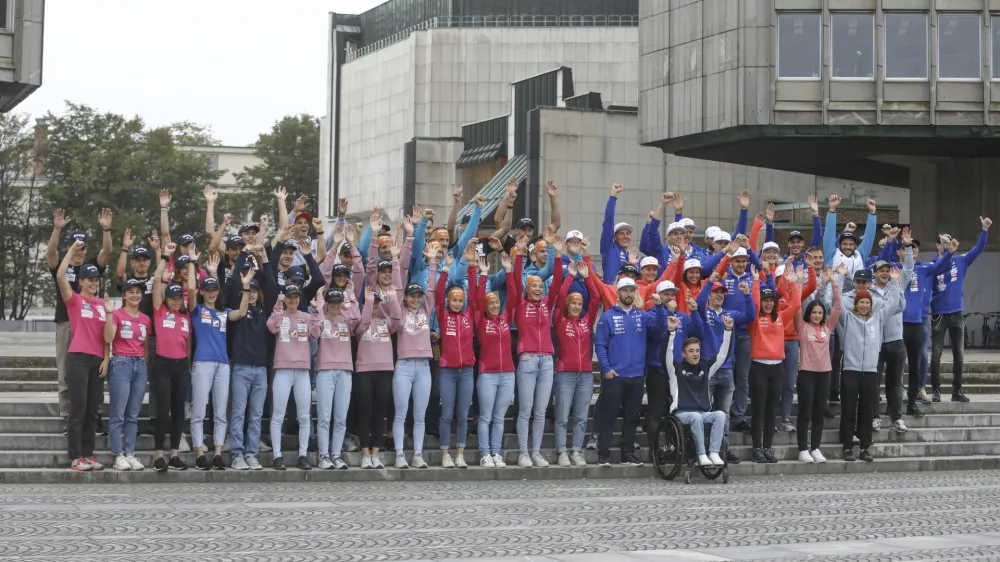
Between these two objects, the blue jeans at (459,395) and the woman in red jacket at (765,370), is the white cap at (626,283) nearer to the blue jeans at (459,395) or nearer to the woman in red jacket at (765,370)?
the woman in red jacket at (765,370)

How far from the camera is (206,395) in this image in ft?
51.3

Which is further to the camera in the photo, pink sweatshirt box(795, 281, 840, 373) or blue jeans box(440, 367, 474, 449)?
pink sweatshirt box(795, 281, 840, 373)

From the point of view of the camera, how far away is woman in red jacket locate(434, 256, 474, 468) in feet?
54.6

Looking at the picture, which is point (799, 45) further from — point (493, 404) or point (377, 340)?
point (377, 340)

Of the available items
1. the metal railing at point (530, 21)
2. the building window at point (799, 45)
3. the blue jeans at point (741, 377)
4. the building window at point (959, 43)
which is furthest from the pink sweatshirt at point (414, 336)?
the metal railing at point (530, 21)

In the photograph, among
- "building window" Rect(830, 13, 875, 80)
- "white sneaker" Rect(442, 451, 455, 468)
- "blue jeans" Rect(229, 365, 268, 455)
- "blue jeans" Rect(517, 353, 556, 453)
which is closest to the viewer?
"blue jeans" Rect(229, 365, 268, 455)

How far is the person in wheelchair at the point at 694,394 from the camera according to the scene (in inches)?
633

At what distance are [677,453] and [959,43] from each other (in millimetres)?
22647

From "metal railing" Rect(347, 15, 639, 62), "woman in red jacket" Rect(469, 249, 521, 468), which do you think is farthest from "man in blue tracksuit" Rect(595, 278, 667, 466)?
"metal railing" Rect(347, 15, 639, 62)

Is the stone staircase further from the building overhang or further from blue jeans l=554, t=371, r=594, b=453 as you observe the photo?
the building overhang

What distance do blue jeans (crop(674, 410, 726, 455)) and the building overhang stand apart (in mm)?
21306

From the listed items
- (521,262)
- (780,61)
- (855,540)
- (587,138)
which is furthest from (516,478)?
(587,138)

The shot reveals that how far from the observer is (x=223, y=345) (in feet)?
52.0

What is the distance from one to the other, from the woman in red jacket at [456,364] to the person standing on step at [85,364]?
12.2 ft
